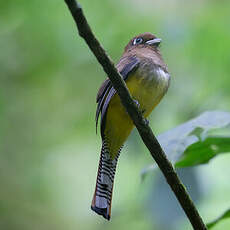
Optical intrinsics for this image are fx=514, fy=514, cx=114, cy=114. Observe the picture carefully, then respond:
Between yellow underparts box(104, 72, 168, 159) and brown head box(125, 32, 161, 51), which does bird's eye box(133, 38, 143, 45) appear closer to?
brown head box(125, 32, 161, 51)

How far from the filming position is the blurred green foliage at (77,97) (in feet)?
17.2

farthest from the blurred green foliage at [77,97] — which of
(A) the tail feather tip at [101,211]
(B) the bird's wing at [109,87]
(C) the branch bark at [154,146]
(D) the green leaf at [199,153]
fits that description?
(C) the branch bark at [154,146]

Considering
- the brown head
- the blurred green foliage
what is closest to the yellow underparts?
the brown head

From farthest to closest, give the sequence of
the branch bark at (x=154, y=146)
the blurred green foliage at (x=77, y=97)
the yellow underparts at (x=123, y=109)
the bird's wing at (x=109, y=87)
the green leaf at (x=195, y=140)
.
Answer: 1. the blurred green foliage at (x=77, y=97)
2. the yellow underparts at (x=123, y=109)
3. the bird's wing at (x=109, y=87)
4. the green leaf at (x=195, y=140)
5. the branch bark at (x=154, y=146)

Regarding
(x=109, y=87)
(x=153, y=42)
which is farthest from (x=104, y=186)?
(x=153, y=42)

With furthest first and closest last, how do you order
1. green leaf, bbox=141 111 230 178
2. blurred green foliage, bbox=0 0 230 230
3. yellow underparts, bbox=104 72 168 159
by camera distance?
blurred green foliage, bbox=0 0 230 230 → yellow underparts, bbox=104 72 168 159 → green leaf, bbox=141 111 230 178

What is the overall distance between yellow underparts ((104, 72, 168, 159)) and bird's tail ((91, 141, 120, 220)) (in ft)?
0.17

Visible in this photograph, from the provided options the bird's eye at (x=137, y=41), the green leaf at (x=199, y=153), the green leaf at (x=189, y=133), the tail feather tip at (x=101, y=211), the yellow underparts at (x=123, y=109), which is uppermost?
the bird's eye at (x=137, y=41)

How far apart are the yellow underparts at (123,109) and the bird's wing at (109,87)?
6 centimetres

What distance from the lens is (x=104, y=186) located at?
143 inches

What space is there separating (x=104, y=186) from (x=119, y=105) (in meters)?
0.58

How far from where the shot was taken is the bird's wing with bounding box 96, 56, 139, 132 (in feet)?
11.3

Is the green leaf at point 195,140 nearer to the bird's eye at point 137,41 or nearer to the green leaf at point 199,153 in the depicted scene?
the green leaf at point 199,153

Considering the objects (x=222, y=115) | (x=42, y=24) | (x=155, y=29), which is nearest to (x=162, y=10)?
(x=155, y=29)
